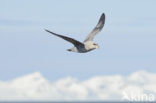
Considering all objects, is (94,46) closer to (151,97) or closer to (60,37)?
(60,37)

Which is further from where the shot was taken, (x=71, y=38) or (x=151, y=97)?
(x=151, y=97)

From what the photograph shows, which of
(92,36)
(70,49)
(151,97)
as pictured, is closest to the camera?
(70,49)

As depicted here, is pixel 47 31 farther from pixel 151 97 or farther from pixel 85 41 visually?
pixel 151 97

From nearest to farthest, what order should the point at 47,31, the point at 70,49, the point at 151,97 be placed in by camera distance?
the point at 47,31
the point at 70,49
the point at 151,97

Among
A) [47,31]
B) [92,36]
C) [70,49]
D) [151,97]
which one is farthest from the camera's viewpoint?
[151,97]

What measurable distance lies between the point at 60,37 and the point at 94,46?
9.40 feet

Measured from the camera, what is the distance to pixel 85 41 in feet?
185

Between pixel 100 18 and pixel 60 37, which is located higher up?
pixel 100 18

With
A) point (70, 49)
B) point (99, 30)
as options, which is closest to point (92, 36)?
point (99, 30)

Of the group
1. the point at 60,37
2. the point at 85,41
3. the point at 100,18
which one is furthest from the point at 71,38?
the point at 100,18

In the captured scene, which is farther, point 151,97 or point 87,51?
point 151,97

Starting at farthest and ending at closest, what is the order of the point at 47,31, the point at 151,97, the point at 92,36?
the point at 151,97, the point at 92,36, the point at 47,31

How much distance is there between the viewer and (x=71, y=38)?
51.9m

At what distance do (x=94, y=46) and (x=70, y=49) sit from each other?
7.90 feet
